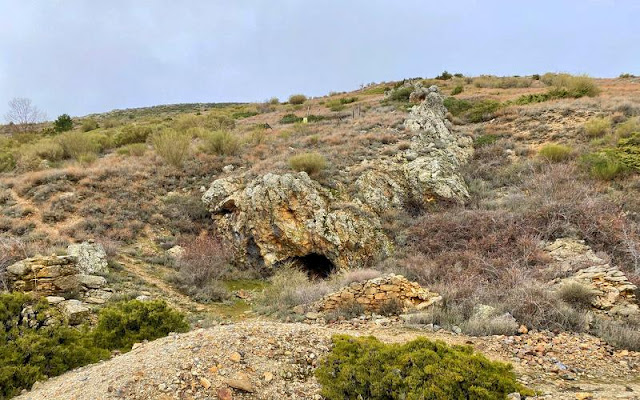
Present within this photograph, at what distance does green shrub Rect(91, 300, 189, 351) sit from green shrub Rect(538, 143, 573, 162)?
46.9ft

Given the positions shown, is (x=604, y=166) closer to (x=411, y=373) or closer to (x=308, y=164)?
(x=308, y=164)

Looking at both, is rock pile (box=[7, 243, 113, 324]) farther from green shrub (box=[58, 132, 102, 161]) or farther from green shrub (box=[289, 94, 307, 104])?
green shrub (box=[289, 94, 307, 104])

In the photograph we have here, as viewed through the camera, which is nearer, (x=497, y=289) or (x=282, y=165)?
(x=497, y=289)

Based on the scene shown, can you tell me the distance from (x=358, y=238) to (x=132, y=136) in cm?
1751

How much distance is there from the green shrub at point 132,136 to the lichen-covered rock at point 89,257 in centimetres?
1513

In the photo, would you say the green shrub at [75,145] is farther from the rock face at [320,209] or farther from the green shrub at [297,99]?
the green shrub at [297,99]

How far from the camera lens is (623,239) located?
9.19 m

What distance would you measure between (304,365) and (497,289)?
4556mm

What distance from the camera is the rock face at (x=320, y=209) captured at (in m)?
11.5

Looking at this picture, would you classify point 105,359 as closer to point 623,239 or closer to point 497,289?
point 497,289

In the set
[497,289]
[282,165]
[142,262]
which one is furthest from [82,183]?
[497,289]

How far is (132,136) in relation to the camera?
2330 cm

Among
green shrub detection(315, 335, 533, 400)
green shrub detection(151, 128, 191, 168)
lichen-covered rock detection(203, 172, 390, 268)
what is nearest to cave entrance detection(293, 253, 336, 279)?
lichen-covered rock detection(203, 172, 390, 268)

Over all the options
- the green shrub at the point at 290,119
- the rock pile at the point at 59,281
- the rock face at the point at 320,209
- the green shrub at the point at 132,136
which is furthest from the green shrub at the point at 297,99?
the rock pile at the point at 59,281
